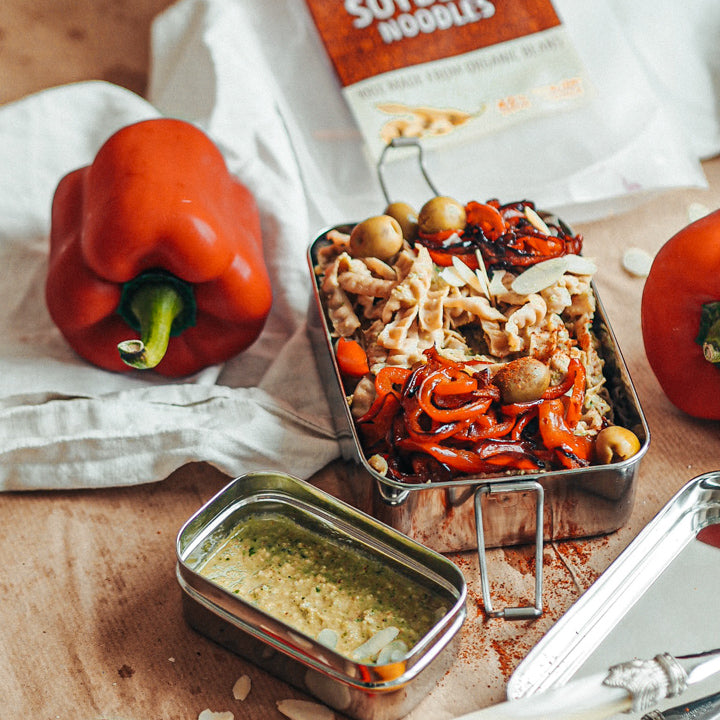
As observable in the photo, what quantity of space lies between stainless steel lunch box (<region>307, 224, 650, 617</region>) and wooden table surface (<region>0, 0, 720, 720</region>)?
0.05m

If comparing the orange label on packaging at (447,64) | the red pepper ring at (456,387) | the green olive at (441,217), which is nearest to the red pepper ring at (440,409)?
the red pepper ring at (456,387)

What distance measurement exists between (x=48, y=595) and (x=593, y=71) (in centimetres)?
159

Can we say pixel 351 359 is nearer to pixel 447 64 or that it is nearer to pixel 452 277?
pixel 452 277

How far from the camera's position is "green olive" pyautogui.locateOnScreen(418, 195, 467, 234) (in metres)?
1.59

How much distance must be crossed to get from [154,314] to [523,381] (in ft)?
2.03

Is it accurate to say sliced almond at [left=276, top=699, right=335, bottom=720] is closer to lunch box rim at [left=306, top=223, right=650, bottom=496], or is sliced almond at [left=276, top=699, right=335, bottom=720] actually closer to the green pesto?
the green pesto

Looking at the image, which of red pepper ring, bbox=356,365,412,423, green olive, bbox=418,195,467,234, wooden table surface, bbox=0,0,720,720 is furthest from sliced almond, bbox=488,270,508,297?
wooden table surface, bbox=0,0,720,720

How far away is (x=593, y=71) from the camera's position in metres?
2.17

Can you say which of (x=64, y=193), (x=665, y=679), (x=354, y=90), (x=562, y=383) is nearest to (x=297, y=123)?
(x=354, y=90)

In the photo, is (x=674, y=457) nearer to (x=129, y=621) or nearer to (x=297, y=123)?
(x=129, y=621)

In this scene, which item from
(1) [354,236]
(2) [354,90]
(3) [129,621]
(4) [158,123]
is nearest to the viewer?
(3) [129,621]

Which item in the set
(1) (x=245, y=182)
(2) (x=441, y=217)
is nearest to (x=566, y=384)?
(2) (x=441, y=217)

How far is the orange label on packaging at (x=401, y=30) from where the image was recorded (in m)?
2.08

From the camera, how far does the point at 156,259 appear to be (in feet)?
5.18
